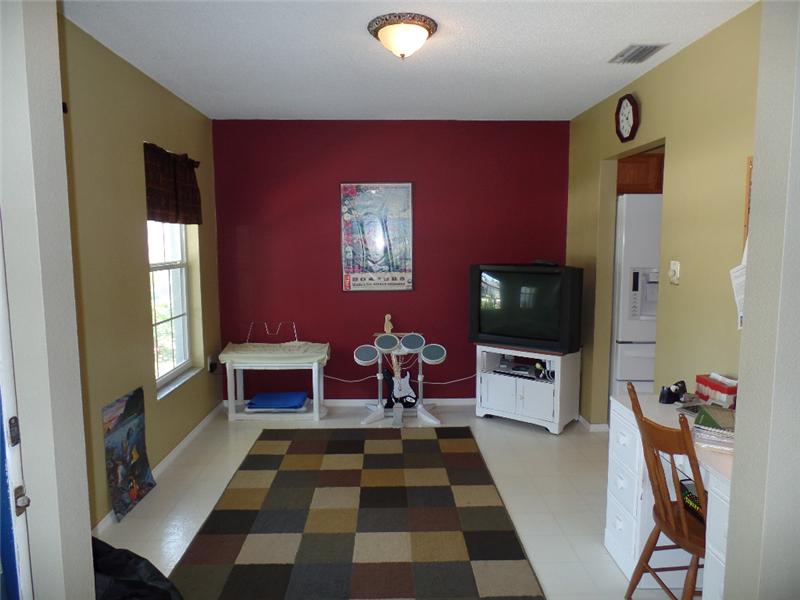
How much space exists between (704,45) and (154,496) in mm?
3920

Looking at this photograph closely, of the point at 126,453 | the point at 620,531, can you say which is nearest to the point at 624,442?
the point at 620,531

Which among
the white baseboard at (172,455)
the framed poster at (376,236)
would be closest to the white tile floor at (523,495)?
the white baseboard at (172,455)

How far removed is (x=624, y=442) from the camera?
8.21 ft

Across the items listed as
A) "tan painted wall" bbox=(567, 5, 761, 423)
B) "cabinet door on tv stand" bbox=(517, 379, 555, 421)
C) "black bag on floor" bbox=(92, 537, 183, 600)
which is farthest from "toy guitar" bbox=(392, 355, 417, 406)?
"black bag on floor" bbox=(92, 537, 183, 600)

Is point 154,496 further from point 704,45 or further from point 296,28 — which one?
point 704,45

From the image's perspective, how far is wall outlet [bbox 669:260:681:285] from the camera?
3029mm

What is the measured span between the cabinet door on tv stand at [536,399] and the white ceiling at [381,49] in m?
2.19

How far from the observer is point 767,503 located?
1236 millimetres

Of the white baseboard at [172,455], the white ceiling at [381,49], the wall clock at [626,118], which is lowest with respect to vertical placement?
the white baseboard at [172,455]

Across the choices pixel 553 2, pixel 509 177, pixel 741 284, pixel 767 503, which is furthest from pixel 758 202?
pixel 509 177

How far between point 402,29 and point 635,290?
2.62 meters

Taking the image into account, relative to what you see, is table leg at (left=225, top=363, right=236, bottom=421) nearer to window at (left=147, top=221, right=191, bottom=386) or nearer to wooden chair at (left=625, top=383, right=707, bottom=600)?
window at (left=147, top=221, right=191, bottom=386)

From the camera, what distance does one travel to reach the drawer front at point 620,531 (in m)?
2.44

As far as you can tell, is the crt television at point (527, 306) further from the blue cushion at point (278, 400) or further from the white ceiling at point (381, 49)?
the blue cushion at point (278, 400)
